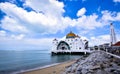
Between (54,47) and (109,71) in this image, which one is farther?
(54,47)

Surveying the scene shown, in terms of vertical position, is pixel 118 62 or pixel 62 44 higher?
pixel 62 44

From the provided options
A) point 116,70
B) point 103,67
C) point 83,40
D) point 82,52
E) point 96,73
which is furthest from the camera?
point 83,40

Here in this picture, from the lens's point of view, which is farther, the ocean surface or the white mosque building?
the white mosque building

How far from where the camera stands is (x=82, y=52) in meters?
61.8

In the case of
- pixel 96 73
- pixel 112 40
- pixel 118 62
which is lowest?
pixel 96 73

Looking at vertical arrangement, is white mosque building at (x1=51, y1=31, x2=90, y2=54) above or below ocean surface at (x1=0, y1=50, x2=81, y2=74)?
above

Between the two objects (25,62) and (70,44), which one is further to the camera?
(70,44)

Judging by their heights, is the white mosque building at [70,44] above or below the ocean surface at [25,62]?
above

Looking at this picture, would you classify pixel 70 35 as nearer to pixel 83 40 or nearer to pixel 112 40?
pixel 83 40

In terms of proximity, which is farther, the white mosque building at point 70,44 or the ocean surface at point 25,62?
the white mosque building at point 70,44

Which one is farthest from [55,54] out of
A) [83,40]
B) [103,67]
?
[103,67]

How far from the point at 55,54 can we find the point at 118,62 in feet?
178

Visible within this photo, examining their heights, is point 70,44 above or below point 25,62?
above

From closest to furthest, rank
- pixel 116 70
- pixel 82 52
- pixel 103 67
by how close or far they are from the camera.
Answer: pixel 116 70, pixel 103 67, pixel 82 52
